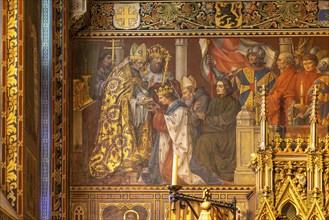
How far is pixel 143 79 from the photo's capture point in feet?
89.6

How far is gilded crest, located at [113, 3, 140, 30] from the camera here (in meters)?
27.5

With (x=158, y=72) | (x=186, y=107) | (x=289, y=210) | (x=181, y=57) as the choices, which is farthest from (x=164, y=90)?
(x=289, y=210)

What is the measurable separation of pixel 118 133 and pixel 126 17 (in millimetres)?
2751

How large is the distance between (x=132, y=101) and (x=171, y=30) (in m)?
1.89

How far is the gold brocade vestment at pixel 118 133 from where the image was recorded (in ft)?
88.0

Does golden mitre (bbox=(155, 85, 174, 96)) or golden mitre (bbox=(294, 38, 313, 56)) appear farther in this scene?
golden mitre (bbox=(294, 38, 313, 56))

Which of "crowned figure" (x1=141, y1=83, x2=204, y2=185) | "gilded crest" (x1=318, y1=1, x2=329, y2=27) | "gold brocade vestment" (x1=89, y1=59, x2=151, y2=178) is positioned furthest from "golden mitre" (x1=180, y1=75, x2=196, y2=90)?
"gilded crest" (x1=318, y1=1, x2=329, y2=27)

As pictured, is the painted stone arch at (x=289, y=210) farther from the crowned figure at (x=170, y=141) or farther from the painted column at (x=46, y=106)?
the painted column at (x=46, y=106)

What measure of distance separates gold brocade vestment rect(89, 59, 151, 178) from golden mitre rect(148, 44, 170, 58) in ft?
2.07

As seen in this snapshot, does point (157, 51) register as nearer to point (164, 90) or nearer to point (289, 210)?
point (164, 90)

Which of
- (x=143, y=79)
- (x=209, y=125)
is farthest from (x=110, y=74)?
(x=209, y=125)

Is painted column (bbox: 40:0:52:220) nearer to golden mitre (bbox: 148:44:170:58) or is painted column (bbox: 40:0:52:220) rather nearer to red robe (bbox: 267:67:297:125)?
golden mitre (bbox: 148:44:170:58)

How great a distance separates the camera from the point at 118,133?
88.6ft

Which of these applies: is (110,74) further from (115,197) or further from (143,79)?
(115,197)
